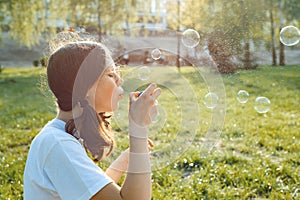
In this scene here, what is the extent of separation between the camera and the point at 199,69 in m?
2.01

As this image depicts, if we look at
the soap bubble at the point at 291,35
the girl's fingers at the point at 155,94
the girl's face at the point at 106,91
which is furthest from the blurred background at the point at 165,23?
the girl's fingers at the point at 155,94

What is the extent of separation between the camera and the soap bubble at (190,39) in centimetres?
227

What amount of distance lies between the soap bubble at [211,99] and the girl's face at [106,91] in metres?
0.70

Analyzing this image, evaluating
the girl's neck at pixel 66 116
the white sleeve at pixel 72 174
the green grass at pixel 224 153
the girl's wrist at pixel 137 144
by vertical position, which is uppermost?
the girl's neck at pixel 66 116

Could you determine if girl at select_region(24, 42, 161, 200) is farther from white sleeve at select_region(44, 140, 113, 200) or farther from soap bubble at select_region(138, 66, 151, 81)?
soap bubble at select_region(138, 66, 151, 81)

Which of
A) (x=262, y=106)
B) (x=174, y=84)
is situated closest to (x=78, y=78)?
(x=174, y=84)

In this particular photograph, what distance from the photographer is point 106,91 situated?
1502mm

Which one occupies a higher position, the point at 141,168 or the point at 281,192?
the point at 141,168

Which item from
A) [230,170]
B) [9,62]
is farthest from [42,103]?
[9,62]

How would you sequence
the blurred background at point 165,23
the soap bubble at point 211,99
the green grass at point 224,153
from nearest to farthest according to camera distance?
the soap bubble at point 211,99, the blurred background at point 165,23, the green grass at point 224,153

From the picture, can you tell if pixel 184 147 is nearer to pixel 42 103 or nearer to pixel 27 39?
pixel 42 103

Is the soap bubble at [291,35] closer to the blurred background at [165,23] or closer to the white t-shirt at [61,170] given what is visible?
the blurred background at [165,23]

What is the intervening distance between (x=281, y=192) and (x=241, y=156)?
2.82 ft

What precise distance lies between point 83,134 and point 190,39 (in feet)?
3.35
